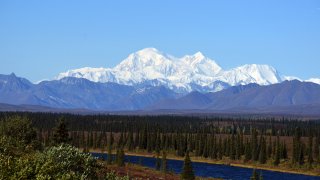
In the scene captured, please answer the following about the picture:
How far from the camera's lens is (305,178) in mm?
180625

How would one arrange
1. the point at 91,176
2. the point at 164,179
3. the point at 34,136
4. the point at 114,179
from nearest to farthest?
the point at 114,179 → the point at 91,176 → the point at 164,179 → the point at 34,136

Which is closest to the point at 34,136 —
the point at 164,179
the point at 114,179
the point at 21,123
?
the point at 21,123

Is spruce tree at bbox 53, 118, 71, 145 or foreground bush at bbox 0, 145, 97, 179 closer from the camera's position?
foreground bush at bbox 0, 145, 97, 179

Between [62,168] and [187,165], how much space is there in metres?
71.0

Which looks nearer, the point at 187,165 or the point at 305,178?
the point at 187,165

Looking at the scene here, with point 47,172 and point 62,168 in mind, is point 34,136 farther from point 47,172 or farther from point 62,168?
point 47,172

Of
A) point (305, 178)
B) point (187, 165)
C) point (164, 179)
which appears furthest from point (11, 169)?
point (305, 178)

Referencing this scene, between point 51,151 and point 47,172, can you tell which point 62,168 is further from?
point 47,172

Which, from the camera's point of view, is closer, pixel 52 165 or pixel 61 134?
pixel 52 165

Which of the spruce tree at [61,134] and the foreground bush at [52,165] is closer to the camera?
the foreground bush at [52,165]

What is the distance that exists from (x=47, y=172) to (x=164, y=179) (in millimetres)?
75205

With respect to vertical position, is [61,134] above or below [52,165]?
below

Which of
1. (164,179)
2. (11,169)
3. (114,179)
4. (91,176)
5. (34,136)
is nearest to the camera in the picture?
(11,169)

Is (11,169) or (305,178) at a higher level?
(11,169)
